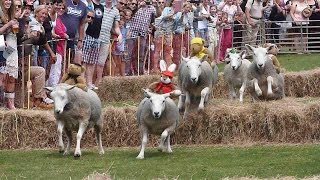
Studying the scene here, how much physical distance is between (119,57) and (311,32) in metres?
13.2

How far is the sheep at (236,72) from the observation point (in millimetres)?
21609

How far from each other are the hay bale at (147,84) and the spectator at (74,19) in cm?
198

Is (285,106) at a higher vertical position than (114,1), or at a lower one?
lower

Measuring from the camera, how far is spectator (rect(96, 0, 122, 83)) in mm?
23266

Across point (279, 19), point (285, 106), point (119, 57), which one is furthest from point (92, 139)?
point (279, 19)

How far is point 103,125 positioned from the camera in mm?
18562

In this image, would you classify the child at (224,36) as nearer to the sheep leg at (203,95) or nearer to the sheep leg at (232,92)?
the sheep leg at (232,92)

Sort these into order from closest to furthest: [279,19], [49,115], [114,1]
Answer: [49,115] < [114,1] < [279,19]

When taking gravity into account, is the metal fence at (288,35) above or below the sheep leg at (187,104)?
above

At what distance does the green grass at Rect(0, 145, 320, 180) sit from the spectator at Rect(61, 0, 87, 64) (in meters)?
4.52

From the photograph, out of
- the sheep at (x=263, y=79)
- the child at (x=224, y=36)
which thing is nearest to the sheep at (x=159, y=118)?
the sheep at (x=263, y=79)

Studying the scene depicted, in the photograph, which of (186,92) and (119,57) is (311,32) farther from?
(186,92)

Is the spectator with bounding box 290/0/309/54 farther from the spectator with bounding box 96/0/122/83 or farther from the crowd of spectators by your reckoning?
the spectator with bounding box 96/0/122/83

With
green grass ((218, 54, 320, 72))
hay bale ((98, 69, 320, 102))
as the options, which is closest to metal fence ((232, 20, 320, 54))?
green grass ((218, 54, 320, 72))
